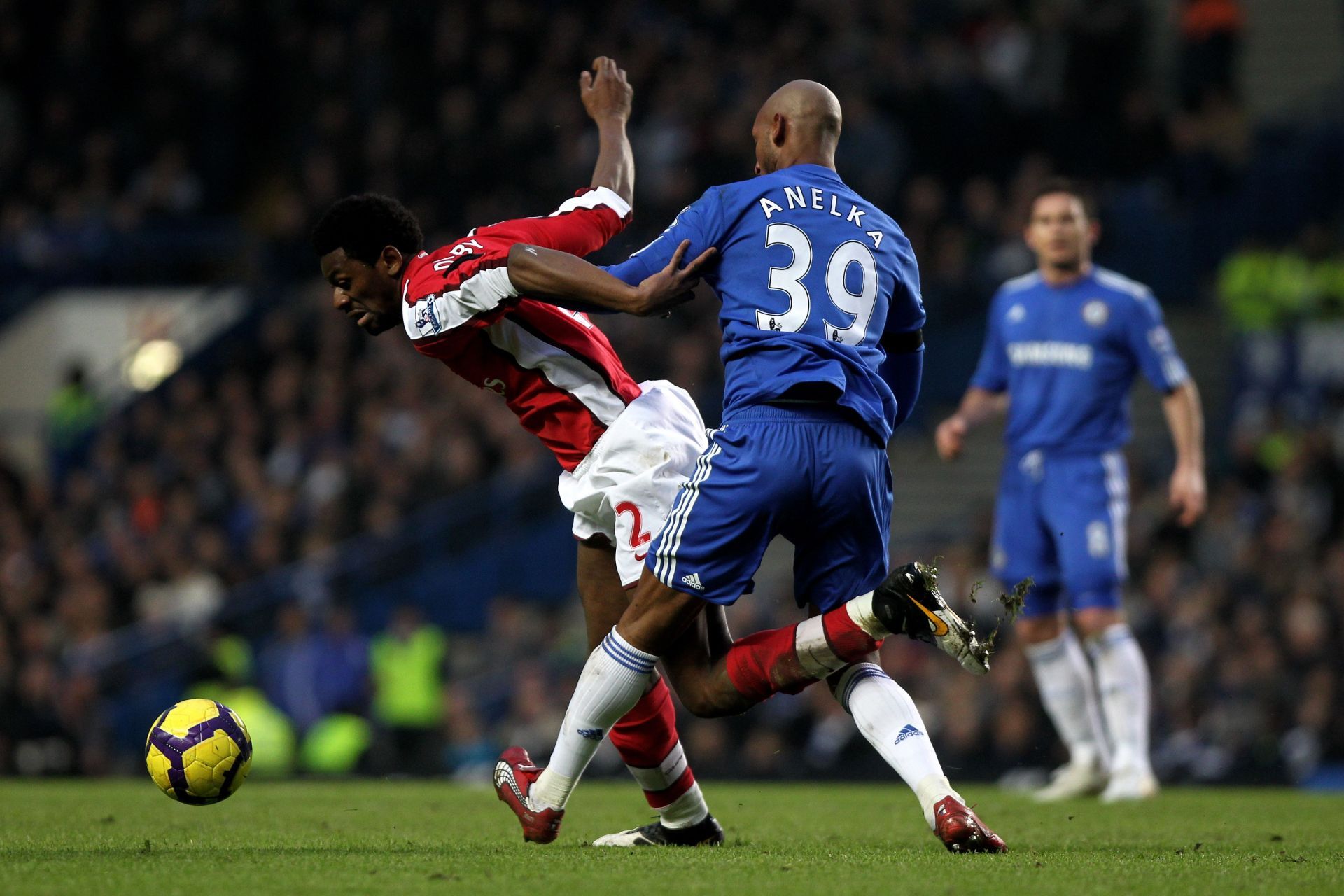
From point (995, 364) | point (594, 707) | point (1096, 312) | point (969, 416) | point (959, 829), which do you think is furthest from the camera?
point (995, 364)

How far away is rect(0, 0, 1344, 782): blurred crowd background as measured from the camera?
12.6 m

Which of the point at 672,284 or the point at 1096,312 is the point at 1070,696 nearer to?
the point at 1096,312

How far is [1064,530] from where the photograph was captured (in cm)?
834

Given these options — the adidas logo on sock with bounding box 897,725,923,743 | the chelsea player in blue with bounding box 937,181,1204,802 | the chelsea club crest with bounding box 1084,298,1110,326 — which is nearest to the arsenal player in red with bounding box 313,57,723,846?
the adidas logo on sock with bounding box 897,725,923,743

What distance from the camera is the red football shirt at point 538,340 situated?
5.43 meters

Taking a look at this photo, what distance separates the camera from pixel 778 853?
18.0 ft

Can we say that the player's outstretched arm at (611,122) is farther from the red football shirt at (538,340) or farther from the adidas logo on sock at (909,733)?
the adidas logo on sock at (909,733)

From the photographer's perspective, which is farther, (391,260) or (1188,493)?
(1188,493)

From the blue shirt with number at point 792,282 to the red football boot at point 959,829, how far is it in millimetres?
1102

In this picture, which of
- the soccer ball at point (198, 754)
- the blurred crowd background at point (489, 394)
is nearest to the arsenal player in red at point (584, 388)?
the soccer ball at point (198, 754)

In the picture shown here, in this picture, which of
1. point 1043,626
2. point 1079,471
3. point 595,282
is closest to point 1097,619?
point 1043,626

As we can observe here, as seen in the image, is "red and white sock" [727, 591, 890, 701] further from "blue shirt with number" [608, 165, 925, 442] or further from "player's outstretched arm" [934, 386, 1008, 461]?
"player's outstretched arm" [934, 386, 1008, 461]

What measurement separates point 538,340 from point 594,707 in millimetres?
1194

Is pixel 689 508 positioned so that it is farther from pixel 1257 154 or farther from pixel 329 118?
pixel 329 118
